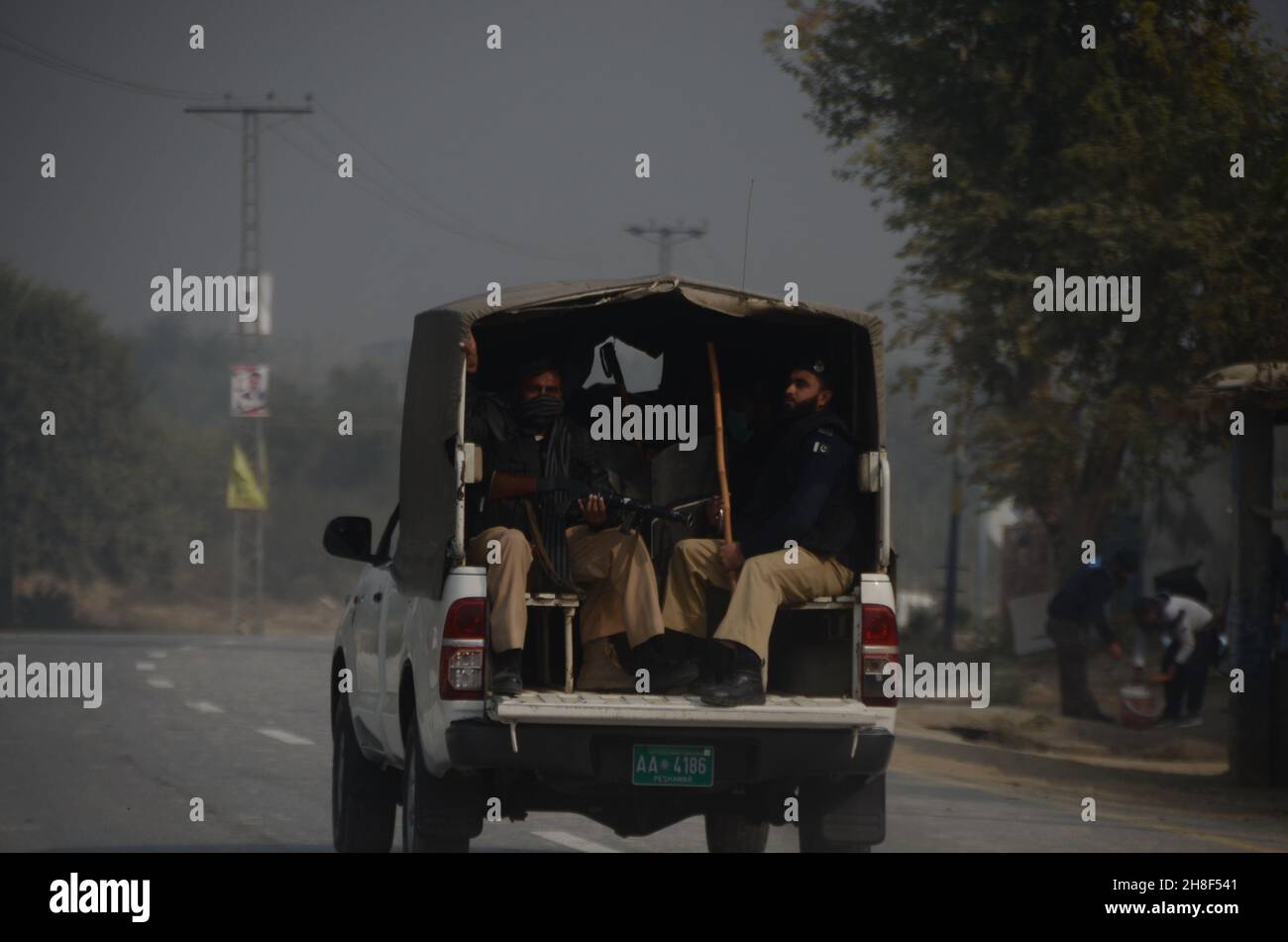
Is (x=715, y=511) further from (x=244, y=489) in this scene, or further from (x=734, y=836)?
(x=244, y=489)

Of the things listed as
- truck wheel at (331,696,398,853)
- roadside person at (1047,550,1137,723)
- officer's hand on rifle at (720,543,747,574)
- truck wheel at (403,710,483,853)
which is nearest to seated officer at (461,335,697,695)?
officer's hand on rifle at (720,543,747,574)

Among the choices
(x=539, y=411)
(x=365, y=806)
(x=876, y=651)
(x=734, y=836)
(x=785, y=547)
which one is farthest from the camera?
(x=734, y=836)

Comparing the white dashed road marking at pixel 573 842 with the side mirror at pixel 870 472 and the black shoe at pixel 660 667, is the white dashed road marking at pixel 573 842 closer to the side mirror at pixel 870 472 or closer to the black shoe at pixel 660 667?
the black shoe at pixel 660 667

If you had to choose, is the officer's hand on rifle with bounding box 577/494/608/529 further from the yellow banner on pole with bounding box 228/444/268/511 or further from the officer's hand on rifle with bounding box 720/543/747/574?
the yellow banner on pole with bounding box 228/444/268/511

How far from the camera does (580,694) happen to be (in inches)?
344

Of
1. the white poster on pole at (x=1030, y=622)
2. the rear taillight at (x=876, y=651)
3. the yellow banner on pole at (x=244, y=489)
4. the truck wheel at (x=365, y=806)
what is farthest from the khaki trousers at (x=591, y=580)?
the yellow banner on pole at (x=244, y=489)

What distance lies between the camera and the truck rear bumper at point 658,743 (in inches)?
326

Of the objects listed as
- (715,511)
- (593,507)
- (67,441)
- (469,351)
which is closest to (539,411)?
(593,507)

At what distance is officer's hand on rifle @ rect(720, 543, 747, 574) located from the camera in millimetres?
9328

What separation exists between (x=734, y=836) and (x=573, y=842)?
112cm

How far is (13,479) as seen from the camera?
3004 inches

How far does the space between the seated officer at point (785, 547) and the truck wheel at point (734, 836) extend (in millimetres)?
1710

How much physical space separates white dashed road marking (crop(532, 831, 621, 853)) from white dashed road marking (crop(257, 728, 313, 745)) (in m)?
6.21

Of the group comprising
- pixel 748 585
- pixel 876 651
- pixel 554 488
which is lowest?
pixel 876 651
